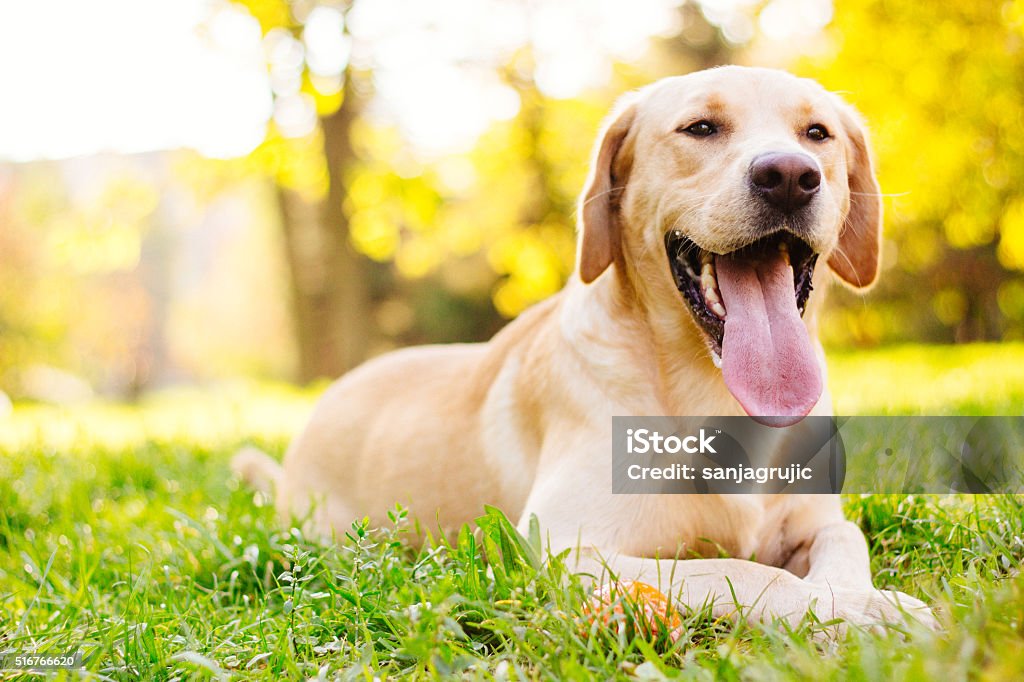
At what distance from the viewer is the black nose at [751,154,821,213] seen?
2.28 metres

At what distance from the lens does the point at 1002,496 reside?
2545mm

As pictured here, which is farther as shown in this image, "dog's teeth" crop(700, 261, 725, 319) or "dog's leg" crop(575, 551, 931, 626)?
"dog's teeth" crop(700, 261, 725, 319)

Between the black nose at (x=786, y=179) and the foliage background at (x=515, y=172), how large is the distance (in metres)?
0.85

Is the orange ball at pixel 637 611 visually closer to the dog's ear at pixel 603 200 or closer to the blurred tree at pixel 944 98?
the dog's ear at pixel 603 200

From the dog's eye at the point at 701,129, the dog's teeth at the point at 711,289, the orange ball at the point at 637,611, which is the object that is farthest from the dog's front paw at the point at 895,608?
the dog's eye at the point at 701,129

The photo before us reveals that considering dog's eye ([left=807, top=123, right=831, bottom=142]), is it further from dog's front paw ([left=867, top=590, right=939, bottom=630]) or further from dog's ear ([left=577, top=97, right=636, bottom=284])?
dog's front paw ([left=867, top=590, right=939, bottom=630])

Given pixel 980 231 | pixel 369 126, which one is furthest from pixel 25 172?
pixel 980 231

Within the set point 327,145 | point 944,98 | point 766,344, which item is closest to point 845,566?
point 766,344

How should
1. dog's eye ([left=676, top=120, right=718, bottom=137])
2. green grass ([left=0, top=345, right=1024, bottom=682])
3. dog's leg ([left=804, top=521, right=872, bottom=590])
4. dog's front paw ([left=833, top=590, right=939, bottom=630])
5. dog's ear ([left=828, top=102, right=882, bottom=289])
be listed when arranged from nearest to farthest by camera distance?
1. green grass ([left=0, top=345, right=1024, bottom=682])
2. dog's front paw ([left=833, top=590, right=939, bottom=630])
3. dog's leg ([left=804, top=521, right=872, bottom=590])
4. dog's eye ([left=676, top=120, right=718, bottom=137])
5. dog's ear ([left=828, top=102, right=882, bottom=289])

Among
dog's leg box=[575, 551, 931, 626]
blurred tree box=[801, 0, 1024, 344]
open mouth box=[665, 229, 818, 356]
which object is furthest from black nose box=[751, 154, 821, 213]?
blurred tree box=[801, 0, 1024, 344]

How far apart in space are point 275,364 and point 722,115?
34.1 metres

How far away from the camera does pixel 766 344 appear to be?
2.38 metres

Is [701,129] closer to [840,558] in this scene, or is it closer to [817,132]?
[817,132]

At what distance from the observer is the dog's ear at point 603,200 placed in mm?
2648
